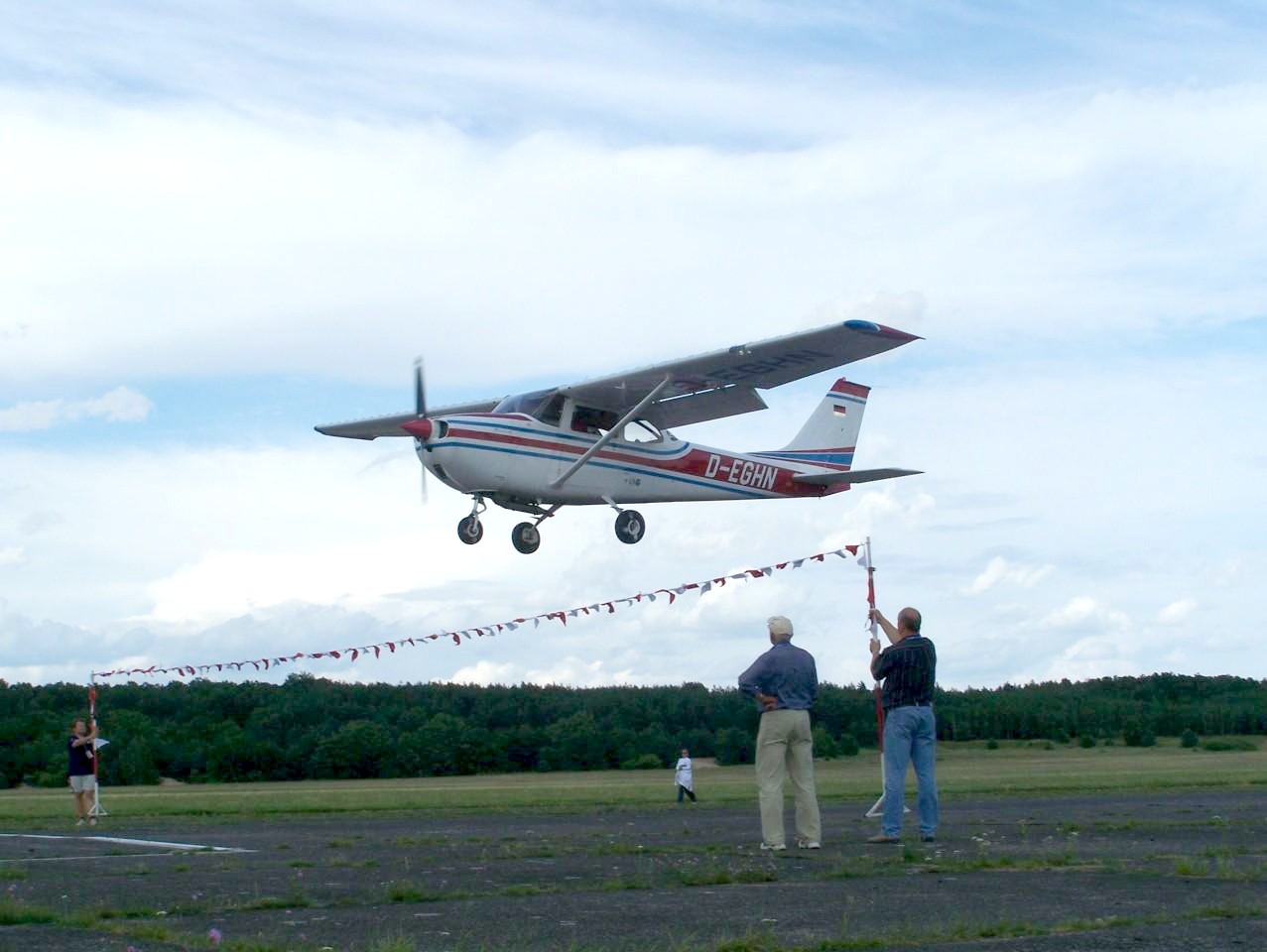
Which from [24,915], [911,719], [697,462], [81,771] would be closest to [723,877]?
[911,719]

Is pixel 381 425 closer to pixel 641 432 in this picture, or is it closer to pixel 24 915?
pixel 641 432

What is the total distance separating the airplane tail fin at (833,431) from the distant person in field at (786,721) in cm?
1839

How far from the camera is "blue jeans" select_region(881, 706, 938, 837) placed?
1213 centimetres

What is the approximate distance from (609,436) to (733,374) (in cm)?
236

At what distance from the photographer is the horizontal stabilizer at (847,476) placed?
2930 centimetres

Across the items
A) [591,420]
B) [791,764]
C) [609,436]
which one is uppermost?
[591,420]

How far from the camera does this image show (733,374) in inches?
1059

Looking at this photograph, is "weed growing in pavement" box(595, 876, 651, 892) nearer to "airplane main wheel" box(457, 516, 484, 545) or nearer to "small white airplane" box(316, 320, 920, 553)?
"small white airplane" box(316, 320, 920, 553)

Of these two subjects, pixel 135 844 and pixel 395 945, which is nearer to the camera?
pixel 395 945

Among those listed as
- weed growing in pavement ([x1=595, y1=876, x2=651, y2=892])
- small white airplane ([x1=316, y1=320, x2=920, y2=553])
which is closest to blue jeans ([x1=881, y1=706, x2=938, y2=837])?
weed growing in pavement ([x1=595, y1=876, x2=651, y2=892])

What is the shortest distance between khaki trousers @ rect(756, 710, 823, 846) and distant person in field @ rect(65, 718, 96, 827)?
10400 millimetres

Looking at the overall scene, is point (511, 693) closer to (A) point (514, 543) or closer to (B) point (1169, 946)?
(A) point (514, 543)

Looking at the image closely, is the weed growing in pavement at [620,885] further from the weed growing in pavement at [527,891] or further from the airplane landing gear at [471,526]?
the airplane landing gear at [471,526]

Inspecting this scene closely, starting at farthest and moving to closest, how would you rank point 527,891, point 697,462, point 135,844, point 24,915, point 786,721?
point 697,462
point 135,844
point 786,721
point 527,891
point 24,915
